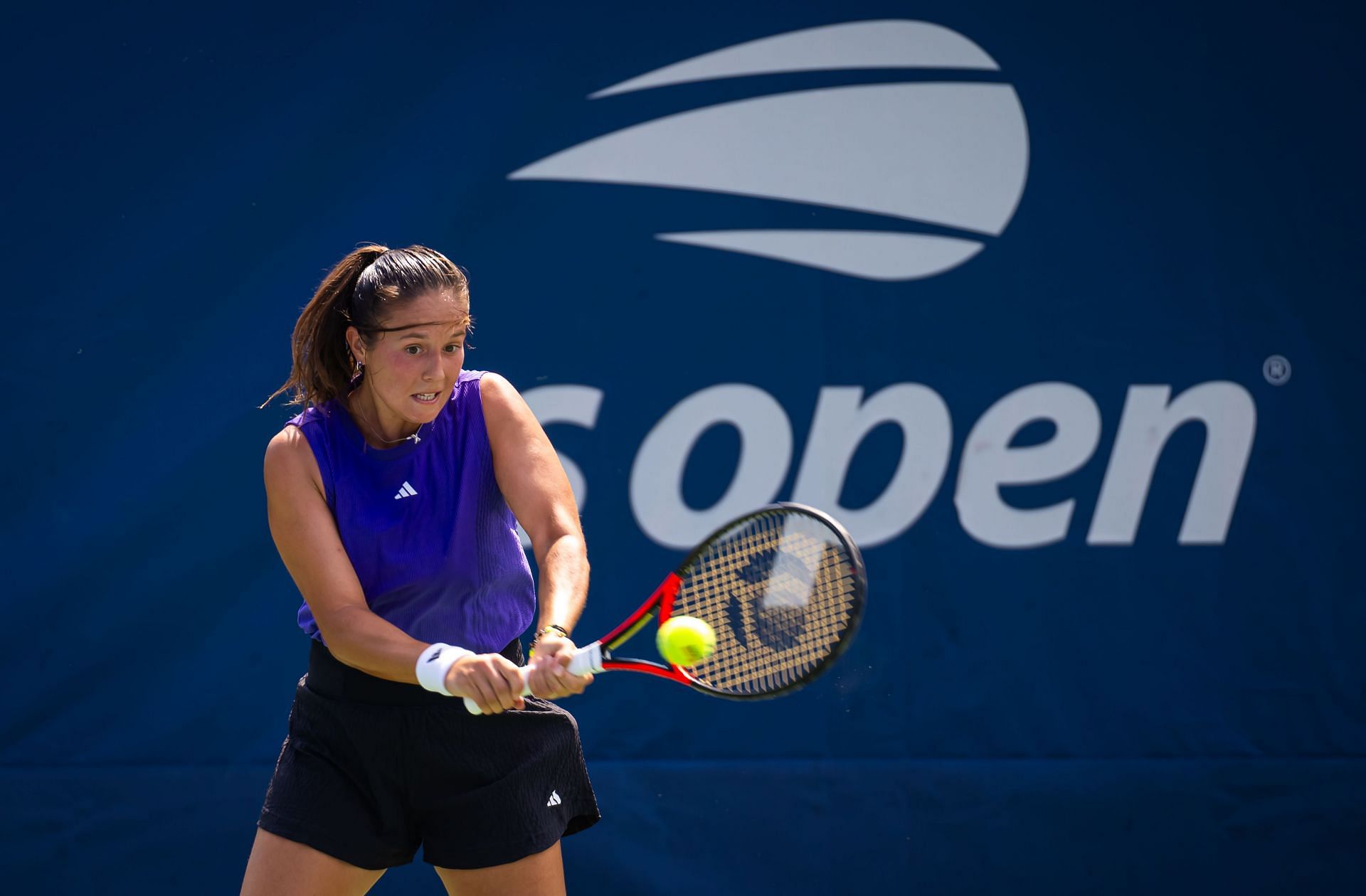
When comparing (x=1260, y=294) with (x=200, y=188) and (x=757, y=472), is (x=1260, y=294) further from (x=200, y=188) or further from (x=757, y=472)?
(x=200, y=188)

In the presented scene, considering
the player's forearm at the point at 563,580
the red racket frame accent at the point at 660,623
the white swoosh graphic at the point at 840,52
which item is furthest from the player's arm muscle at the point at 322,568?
the white swoosh graphic at the point at 840,52

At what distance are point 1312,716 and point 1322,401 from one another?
0.90 meters

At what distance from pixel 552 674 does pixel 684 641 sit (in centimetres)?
32

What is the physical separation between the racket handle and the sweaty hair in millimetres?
633

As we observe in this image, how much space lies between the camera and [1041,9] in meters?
3.90

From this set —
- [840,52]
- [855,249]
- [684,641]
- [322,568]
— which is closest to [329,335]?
[322,568]

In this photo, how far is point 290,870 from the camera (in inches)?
88.7

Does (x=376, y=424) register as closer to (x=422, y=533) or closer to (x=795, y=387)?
(x=422, y=533)

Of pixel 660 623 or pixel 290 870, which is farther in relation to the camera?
pixel 660 623

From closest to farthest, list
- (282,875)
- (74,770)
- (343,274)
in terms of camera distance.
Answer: (282,875) → (343,274) → (74,770)

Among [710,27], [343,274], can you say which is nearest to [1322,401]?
[710,27]

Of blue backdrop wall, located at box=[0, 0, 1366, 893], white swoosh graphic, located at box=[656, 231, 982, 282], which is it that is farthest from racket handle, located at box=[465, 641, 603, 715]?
white swoosh graphic, located at box=[656, 231, 982, 282]

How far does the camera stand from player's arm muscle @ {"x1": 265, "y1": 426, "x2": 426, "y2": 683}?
7.22 feet

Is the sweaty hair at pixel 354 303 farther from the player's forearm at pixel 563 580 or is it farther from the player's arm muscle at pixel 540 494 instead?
the player's forearm at pixel 563 580
